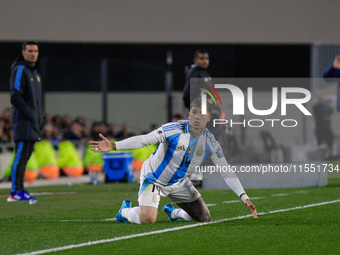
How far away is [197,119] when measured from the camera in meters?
8.12

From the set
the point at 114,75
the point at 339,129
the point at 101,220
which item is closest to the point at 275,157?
the point at 339,129

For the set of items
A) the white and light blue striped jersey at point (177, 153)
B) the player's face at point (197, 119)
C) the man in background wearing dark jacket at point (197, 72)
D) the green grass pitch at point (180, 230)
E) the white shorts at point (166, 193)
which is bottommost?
the green grass pitch at point (180, 230)

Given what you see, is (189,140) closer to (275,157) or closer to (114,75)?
(275,157)

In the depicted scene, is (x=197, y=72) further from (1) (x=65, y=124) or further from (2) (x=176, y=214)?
(1) (x=65, y=124)

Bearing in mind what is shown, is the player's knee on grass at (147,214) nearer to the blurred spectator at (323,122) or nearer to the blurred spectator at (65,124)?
the blurred spectator at (65,124)

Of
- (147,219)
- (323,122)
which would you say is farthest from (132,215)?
(323,122)

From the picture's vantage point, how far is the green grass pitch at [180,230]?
21.2 feet

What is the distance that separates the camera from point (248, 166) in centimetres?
1436

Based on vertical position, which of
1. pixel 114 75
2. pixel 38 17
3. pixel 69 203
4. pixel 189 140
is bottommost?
pixel 69 203

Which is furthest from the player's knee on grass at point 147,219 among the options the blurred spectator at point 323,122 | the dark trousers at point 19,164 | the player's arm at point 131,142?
the blurred spectator at point 323,122

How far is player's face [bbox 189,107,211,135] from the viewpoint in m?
8.11

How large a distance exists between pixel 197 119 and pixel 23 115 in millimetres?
4192

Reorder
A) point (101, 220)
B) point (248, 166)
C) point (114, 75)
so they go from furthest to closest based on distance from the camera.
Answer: point (114, 75) → point (248, 166) → point (101, 220)

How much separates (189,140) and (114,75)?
20.0m
